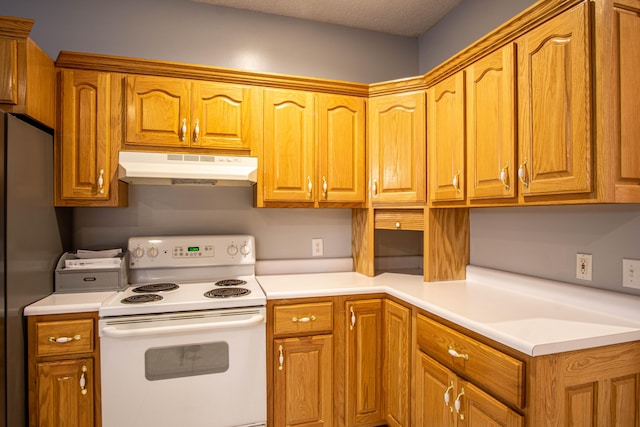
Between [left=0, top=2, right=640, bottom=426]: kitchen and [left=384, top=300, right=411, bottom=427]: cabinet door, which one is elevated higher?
[left=0, top=2, right=640, bottom=426]: kitchen

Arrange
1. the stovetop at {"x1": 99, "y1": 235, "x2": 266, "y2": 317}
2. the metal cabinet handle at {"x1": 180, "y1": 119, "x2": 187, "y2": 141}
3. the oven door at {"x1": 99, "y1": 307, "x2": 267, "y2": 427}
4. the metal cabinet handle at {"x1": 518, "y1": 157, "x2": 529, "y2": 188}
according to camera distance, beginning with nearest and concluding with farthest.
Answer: the metal cabinet handle at {"x1": 518, "y1": 157, "x2": 529, "y2": 188}
the oven door at {"x1": 99, "y1": 307, "x2": 267, "y2": 427}
the stovetop at {"x1": 99, "y1": 235, "x2": 266, "y2": 317}
the metal cabinet handle at {"x1": 180, "y1": 119, "x2": 187, "y2": 141}

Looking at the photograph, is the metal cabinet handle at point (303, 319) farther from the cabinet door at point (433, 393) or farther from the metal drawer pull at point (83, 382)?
the metal drawer pull at point (83, 382)

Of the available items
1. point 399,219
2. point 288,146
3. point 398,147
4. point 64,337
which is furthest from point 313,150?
point 64,337

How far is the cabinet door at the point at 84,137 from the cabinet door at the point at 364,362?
158 cm

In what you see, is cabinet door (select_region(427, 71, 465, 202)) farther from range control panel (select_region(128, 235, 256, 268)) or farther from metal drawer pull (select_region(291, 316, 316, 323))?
range control panel (select_region(128, 235, 256, 268))

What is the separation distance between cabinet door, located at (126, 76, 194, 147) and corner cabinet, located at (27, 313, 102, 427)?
99 cm

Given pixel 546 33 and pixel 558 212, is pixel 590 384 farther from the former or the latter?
pixel 546 33

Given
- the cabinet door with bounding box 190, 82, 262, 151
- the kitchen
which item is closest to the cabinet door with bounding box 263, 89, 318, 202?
the cabinet door with bounding box 190, 82, 262, 151

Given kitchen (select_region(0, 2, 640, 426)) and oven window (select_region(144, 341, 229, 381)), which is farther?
oven window (select_region(144, 341, 229, 381))

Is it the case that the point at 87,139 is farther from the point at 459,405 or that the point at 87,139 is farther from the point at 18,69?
the point at 459,405

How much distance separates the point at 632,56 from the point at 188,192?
90.2 inches

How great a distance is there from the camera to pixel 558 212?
1.72m

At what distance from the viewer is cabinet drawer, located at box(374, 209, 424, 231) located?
2264 millimetres

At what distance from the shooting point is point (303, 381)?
2018 millimetres
